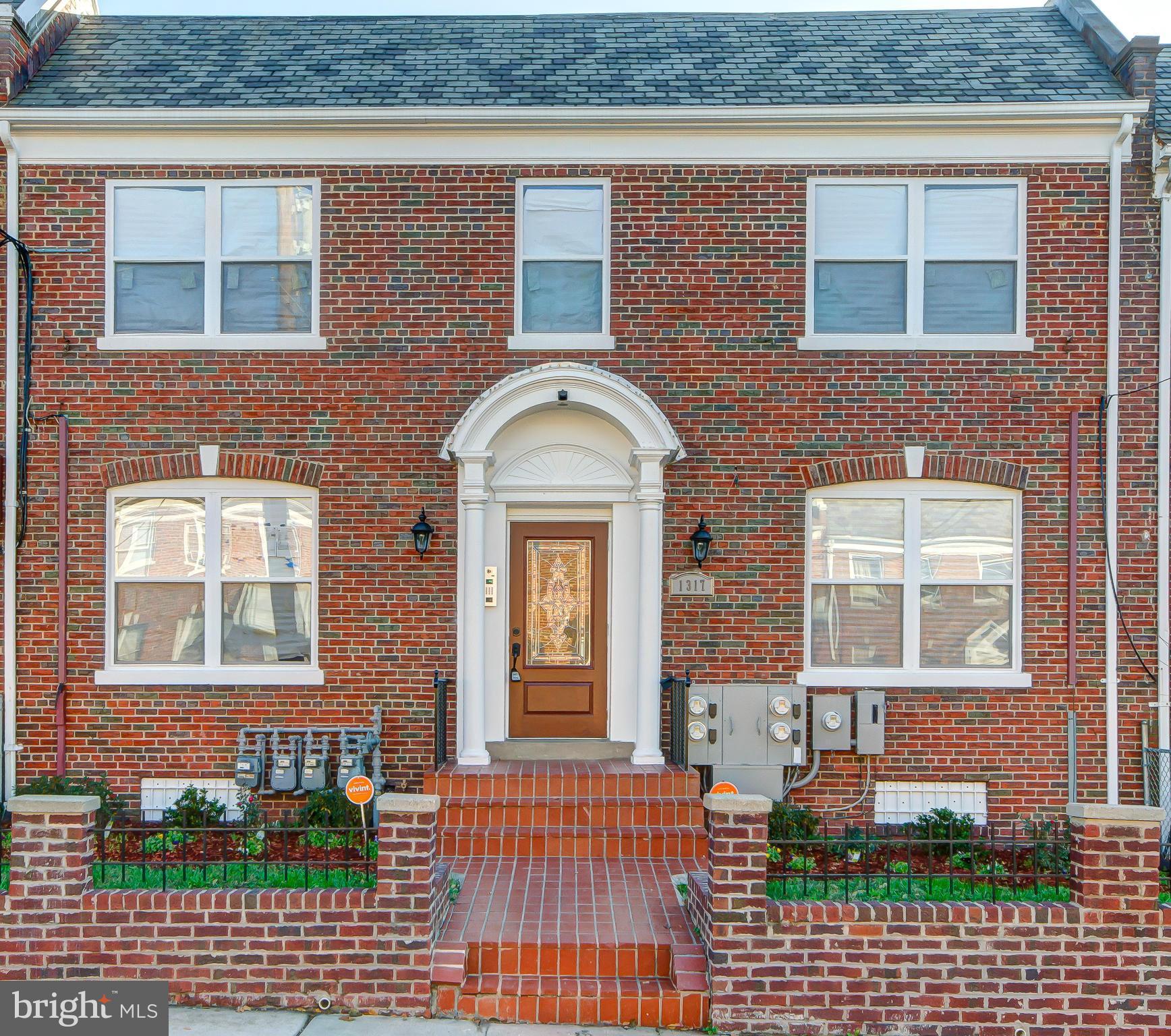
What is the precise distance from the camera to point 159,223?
320 inches

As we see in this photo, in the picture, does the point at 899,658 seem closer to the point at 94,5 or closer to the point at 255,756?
the point at 255,756

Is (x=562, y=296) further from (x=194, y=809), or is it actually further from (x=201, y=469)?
(x=194, y=809)

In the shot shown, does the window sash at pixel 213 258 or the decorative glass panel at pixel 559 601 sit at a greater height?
the window sash at pixel 213 258

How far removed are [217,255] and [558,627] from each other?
466 centimetres

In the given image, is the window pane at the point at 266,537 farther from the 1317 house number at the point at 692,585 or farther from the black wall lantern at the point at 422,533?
the 1317 house number at the point at 692,585

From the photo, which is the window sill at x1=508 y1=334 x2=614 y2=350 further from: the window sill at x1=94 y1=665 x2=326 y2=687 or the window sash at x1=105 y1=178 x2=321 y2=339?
the window sill at x1=94 y1=665 x2=326 y2=687

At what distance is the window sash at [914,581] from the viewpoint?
7.98 meters

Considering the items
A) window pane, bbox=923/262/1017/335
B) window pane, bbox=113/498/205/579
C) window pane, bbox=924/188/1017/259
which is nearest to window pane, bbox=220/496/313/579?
window pane, bbox=113/498/205/579

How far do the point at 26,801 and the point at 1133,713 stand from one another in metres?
8.56

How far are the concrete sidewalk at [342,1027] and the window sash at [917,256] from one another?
5.87 metres

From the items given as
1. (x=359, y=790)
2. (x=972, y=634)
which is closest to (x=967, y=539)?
(x=972, y=634)

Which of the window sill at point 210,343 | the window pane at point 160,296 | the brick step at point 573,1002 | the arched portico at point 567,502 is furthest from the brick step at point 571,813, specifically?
the window pane at point 160,296

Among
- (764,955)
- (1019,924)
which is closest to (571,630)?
(764,955)

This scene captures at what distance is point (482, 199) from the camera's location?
8.06 meters
